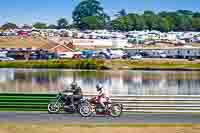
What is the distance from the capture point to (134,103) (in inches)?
1300

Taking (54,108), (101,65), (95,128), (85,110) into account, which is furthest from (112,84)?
(101,65)

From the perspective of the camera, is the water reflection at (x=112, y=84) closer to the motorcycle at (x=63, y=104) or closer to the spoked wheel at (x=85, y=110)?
the motorcycle at (x=63, y=104)

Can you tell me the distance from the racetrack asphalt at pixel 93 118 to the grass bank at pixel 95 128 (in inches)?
63.4

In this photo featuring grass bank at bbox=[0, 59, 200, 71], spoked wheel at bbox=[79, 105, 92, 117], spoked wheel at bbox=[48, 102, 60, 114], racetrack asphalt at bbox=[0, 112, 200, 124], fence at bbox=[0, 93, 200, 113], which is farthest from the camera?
grass bank at bbox=[0, 59, 200, 71]

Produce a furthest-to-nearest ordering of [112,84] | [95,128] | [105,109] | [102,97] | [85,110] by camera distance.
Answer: [112,84] → [102,97] → [105,109] → [85,110] → [95,128]

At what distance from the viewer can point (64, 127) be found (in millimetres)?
26266

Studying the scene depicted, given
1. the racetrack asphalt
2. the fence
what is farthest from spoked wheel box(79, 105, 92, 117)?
the fence

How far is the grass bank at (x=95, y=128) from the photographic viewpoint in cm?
2559

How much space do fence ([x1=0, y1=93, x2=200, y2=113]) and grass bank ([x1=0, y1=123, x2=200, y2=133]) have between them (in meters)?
5.47

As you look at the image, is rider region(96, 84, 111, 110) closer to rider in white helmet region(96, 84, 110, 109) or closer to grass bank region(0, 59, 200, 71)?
rider in white helmet region(96, 84, 110, 109)

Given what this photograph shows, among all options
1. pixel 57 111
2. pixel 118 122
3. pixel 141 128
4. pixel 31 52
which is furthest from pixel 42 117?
pixel 31 52

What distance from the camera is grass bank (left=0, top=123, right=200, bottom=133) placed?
25.6 m

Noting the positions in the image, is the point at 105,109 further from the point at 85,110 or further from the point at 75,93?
the point at 75,93

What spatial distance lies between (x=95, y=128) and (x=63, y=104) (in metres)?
5.27
